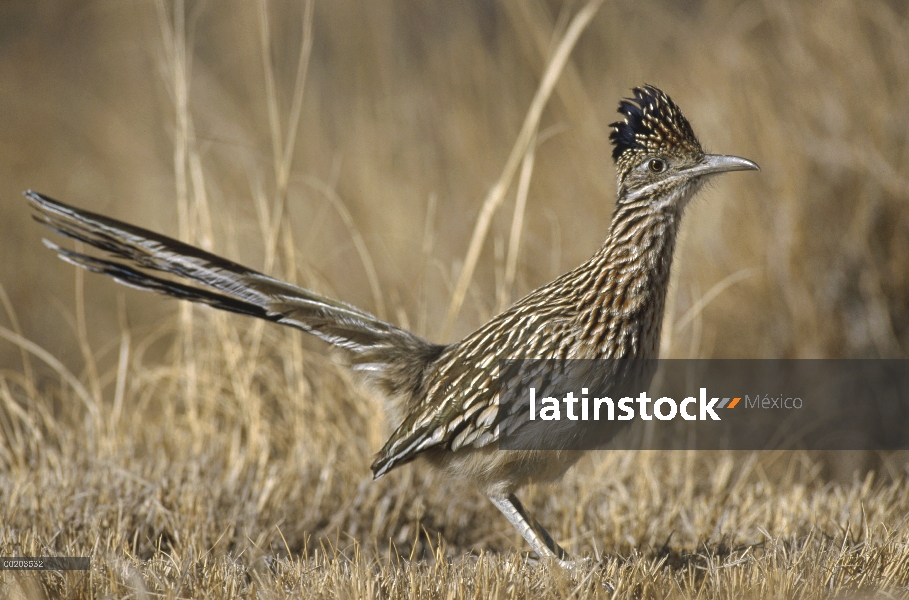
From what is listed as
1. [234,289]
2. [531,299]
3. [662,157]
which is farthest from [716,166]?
[234,289]

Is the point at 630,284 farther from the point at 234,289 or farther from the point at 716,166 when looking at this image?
the point at 234,289

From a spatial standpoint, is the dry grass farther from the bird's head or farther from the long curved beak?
the long curved beak

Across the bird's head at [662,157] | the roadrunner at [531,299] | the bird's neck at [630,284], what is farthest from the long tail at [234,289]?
the bird's head at [662,157]

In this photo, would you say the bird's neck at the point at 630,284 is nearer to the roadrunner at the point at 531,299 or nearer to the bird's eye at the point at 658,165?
the roadrunner at the point at 531,299

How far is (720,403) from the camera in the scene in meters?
6.52

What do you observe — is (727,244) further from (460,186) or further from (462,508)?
(460,186)

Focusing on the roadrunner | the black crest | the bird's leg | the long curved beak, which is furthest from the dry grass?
the long curved beak

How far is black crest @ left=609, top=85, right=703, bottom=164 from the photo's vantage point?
381 cm

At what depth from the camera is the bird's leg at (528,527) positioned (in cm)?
374

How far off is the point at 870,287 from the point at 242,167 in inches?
250

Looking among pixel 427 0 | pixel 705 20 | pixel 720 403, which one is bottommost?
pixel 720 403

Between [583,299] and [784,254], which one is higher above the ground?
[784,254]

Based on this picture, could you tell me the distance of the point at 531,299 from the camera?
13.3ft

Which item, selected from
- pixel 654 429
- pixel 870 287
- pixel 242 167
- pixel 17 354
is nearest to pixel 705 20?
pixel 870 287
